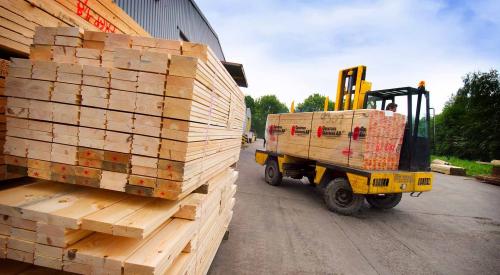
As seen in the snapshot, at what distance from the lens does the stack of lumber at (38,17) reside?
2.46 metres

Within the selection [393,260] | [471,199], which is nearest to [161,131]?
[393,260]

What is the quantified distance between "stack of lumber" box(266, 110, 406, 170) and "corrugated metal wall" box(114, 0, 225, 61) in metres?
5.62

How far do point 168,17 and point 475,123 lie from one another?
120 feet

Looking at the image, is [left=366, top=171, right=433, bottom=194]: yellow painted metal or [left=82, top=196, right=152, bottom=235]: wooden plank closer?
[left=82, top=196, right=152, bottom=235]: wooden plank

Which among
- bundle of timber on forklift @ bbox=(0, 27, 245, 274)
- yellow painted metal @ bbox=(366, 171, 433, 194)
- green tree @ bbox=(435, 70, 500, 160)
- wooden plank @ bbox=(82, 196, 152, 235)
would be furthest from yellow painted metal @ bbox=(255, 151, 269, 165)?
green tree @ bbox=(435, 70, 500, 160)

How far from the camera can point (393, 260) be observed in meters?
4.44

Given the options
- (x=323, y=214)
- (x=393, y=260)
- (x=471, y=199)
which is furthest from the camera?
(x=471, y=199)

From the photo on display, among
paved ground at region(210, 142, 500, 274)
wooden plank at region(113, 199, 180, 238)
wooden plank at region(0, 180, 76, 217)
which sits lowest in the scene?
paved ground at region(210, 142, 500, 274)

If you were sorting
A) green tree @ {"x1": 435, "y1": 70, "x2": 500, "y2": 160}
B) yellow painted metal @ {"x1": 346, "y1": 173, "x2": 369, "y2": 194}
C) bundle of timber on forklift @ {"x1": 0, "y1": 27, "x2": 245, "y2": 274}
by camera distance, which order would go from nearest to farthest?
1. bundle of timber on forklift @ {"x1": 0, "y1": 27, "x2": 245, "y2": 274}
2. yellow painted metal @ {"x1": 346, "y1": 173, "x2": 369, "y2": 194}
3. green tree @ {"x1": 435, "y1": 70, "x2": 500, "y2": 160}

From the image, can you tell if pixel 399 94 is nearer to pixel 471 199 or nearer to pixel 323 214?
pixel 323 214

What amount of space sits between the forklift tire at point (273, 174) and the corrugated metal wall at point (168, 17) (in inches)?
232

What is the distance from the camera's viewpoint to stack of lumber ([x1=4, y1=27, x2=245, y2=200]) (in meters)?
2.09

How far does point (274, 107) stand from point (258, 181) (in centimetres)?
7553

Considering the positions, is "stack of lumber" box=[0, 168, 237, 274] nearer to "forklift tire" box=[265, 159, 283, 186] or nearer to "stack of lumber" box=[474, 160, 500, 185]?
"forklift tire" box=[265, 159, 283, 186]
